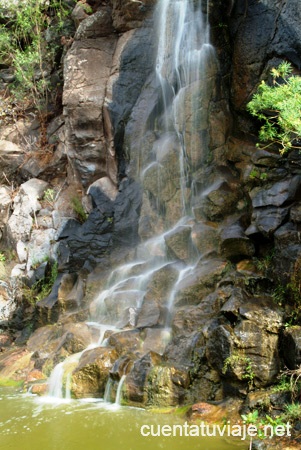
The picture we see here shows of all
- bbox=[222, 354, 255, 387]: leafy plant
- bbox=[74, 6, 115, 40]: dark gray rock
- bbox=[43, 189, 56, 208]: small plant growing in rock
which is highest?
bbox=[74, 6, 115, 40]: dark gray rock

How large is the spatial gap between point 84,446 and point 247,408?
2.27m

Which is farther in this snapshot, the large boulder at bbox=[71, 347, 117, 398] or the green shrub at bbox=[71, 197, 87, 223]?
the green shrub at bbox=[71, 197, 87, 223]

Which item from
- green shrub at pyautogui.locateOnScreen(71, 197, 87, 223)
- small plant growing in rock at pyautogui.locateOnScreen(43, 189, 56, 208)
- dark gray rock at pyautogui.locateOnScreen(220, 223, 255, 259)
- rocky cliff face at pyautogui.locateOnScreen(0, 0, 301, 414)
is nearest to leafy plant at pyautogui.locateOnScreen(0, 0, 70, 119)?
rocky cliff face at pyautogui.locateOnScreen(0, 0, 301, 414)

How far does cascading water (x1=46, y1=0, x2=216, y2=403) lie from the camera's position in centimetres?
997

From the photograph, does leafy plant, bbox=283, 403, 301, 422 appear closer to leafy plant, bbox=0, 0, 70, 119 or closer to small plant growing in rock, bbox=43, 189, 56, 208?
small plant growing in rock, bbox=43, 189, 56, 208

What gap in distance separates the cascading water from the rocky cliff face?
7 centimetres

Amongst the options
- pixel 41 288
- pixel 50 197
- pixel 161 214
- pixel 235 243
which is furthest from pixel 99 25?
pixel 235 243

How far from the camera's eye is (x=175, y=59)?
13.3 metres

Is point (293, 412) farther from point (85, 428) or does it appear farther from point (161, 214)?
point (161, 214)

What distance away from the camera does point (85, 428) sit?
648 centimetres

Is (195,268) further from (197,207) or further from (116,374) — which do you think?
(116,374)

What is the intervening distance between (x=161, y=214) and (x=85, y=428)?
6694 mm

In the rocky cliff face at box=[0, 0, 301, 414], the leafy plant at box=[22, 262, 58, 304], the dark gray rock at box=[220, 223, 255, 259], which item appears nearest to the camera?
the rocky cliff face at box=[0, 0, 301, 414]

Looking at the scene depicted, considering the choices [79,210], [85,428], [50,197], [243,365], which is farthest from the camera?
[50,197]
